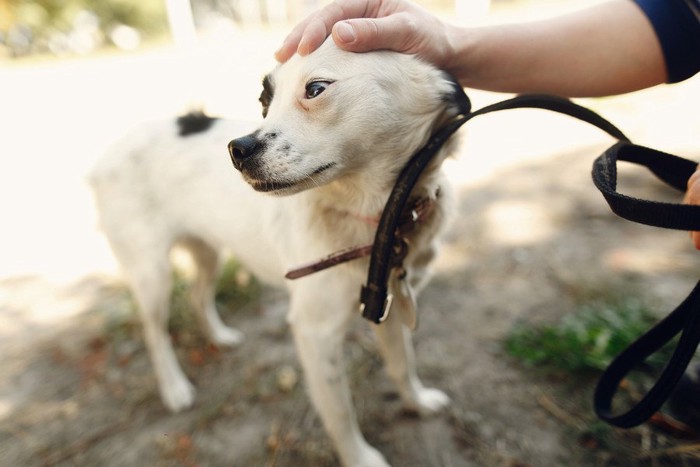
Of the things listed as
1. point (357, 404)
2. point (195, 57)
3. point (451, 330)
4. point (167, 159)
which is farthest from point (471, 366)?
point (195, 57)

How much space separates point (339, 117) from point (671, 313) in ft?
3.69

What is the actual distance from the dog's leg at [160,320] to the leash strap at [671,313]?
1.99 metres

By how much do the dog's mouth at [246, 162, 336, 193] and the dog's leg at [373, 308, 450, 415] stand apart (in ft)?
2.81

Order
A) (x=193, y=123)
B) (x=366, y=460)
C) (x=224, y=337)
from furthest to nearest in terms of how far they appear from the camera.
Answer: (x=224, y=337)
(x=193, y=123)
(x=366, y=460)

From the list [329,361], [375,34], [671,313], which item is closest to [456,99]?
[375,34]

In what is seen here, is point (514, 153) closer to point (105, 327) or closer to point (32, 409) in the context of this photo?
point (105, 327)

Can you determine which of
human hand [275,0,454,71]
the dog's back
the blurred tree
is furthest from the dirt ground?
the blurred tree

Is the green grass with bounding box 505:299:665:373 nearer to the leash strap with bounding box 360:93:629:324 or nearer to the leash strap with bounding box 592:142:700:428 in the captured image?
the leash strap with bounding box 592:142:700:428

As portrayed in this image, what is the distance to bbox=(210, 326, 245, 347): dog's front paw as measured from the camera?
2.76 metres

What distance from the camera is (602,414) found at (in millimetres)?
1522

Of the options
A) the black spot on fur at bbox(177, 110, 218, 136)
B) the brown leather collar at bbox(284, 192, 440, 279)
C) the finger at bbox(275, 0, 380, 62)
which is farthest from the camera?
the black spot on fur at bbox(177, 110, 218, 136)

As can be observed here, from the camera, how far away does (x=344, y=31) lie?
4.19 feet

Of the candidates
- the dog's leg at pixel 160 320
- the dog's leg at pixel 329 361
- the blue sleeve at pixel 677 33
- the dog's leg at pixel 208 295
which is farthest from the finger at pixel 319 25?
the dog's leg at pixel 208 295

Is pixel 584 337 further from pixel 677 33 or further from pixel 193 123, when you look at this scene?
pixel 193 123
